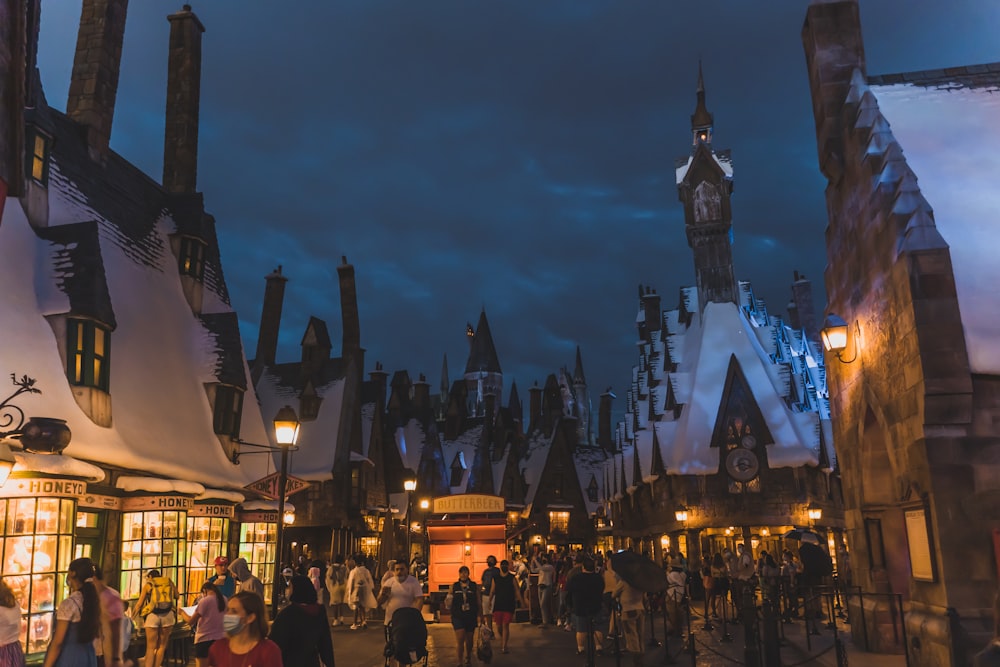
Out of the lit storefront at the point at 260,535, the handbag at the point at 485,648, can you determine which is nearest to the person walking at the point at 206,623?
the handbag at the point at 485,648

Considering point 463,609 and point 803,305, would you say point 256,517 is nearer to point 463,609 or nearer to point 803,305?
point 463,609

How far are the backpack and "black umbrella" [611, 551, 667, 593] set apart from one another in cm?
671

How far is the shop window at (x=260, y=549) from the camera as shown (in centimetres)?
2014

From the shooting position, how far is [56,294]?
48.8 ft

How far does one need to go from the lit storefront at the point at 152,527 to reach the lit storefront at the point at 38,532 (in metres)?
1.96

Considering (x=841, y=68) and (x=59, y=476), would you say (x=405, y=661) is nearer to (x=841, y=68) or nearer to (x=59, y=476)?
(x=59, y=476)

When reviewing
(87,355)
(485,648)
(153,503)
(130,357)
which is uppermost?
(130,357)

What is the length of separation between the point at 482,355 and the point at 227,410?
5976 cm

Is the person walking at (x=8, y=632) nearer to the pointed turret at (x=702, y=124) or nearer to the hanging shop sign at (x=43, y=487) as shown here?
the hanging shop sign at (x=43, y=487)

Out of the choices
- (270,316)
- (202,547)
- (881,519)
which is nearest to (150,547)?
(202,547)

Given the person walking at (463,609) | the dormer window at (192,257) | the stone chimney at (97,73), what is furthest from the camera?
the dormer window at (192,257)

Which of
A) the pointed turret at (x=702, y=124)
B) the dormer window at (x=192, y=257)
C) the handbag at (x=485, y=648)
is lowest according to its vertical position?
the handbag at (x=485, y=648)

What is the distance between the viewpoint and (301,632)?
658 cm

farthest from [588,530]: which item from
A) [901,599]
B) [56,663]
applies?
[56,663]
